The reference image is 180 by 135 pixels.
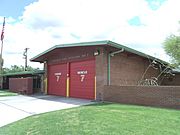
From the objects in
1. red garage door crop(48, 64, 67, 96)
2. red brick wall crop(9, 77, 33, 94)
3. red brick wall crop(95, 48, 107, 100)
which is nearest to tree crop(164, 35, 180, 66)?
red brick wall crop(95, 48, 107, 100)

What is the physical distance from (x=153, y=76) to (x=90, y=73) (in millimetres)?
7506

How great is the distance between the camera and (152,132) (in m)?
6.77

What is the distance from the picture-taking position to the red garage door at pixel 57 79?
20.1 m

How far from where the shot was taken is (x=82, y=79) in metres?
17.7

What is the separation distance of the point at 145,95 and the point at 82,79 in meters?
5.96

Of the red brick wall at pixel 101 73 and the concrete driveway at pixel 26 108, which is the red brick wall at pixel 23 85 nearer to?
the concrete driveway at pixel 26 108

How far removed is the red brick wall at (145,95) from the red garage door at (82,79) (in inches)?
75.6

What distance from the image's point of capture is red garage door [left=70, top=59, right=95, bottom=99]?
16.8 metres

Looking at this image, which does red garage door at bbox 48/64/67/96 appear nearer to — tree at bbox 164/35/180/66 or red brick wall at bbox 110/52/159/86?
red brick wall at bbox 110/52/159/86

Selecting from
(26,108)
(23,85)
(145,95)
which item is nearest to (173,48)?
(145,95)

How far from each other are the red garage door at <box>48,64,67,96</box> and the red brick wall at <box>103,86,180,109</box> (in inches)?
228

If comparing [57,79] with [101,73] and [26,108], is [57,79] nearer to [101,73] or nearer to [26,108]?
[101,73]

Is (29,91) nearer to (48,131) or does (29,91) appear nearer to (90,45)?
(90,45)

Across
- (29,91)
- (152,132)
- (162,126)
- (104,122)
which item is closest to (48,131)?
(104,122)
